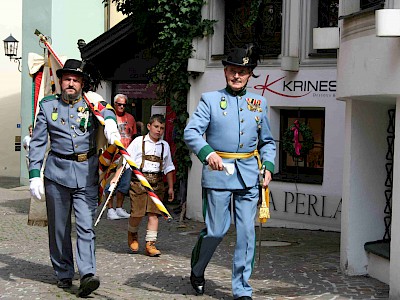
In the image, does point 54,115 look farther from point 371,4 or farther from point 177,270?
point 371,4

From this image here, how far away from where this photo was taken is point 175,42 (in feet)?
47.4

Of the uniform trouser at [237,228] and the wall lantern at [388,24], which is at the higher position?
the wall lantern at [388,24]

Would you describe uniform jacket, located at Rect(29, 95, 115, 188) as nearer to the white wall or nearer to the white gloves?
the white gloves

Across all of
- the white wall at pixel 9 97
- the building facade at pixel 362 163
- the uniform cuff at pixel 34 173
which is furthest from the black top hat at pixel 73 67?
the white wall at pixel 9 97

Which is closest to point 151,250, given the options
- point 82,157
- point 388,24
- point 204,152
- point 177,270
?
point 177,270

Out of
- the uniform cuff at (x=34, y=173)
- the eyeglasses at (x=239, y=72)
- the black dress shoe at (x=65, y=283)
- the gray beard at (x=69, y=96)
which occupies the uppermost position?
the eyeglasses at (x=239, y=72)

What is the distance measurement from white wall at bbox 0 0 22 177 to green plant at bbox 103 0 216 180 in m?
14.4

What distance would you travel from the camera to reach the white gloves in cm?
775

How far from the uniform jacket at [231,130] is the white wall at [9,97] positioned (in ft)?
72.6

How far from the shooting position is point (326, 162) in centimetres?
1326

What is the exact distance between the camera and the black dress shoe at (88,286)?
748 centimetres

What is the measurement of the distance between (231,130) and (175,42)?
727 cm

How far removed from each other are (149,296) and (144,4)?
8564 millimetres

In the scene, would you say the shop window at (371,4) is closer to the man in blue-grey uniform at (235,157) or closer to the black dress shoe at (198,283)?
the man in blue-grey uniform at (235,157)
